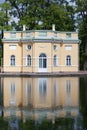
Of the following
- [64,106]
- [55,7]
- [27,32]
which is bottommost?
[64,106]

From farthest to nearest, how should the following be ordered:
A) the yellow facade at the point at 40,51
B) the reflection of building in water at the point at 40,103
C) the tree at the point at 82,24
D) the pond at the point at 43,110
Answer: the tree at the point at 82,24 < the yellow facade at the point at 40,51 < the reflection of building in water at the point at 40,103 < the pond at the point at 43,110

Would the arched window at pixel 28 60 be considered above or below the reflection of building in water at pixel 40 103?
above

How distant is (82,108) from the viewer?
1334 cm

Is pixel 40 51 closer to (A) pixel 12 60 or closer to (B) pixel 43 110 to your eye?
(A) pixel 12 60

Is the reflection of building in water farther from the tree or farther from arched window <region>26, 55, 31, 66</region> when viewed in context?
the tree

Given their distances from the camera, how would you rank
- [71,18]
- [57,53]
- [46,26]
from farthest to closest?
[71,18] < [46,26] < [57,53]

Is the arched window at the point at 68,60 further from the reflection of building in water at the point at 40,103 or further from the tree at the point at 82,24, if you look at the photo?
the reflection of building in water at the point at 40,103

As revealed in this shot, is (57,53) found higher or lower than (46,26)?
lower

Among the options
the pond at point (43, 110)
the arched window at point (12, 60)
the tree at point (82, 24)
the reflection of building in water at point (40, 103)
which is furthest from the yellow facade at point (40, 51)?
the pond at point (43, 110)

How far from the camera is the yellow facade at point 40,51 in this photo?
39.8 m

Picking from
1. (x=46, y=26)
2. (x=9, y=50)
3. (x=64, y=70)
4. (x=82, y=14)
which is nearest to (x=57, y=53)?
(x=64, y=70)

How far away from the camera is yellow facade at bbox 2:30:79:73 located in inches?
1569

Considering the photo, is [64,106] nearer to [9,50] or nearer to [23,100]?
[23,100]

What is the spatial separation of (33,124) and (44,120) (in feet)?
2.14
